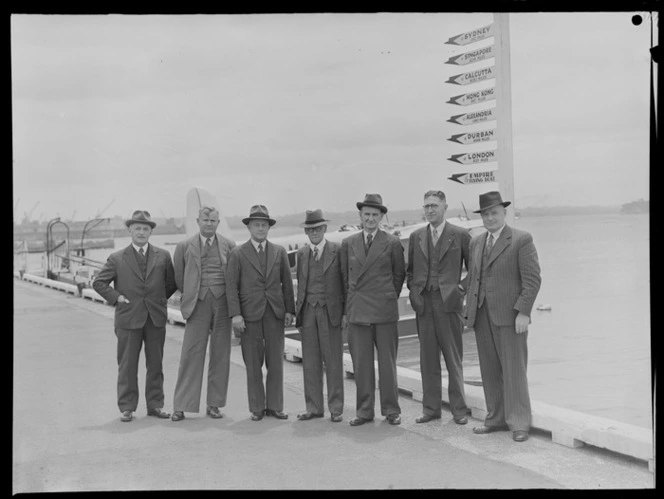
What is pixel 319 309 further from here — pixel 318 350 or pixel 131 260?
pixel 131 260

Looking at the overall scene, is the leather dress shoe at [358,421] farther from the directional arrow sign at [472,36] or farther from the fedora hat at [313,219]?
the directional arrow sign at [472,36]

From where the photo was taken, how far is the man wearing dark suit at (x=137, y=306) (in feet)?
19.2

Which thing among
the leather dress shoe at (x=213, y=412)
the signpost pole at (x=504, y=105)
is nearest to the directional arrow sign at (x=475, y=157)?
the signpost pole at (x=504, y=105)

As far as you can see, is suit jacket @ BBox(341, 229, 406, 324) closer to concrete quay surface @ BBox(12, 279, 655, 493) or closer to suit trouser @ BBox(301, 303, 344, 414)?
suit trouser @ BBox(301, 303, 344, 414)

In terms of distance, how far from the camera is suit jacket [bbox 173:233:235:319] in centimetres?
593

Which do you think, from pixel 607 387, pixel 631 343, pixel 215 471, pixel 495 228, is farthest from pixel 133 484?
pixel 631 343

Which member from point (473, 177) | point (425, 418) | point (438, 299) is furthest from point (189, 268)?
point (473, 177)

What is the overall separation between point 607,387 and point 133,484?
7.84 metres

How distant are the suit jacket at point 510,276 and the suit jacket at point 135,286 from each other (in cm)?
272

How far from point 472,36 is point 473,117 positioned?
0.72 meters

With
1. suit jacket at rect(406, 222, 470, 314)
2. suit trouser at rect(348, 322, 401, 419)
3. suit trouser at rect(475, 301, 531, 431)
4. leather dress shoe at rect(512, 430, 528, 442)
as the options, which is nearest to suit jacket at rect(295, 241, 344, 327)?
suit trouser at rect(348, 322, 401, 419)

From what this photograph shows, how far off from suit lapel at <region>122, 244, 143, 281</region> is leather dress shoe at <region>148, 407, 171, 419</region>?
1132mm
